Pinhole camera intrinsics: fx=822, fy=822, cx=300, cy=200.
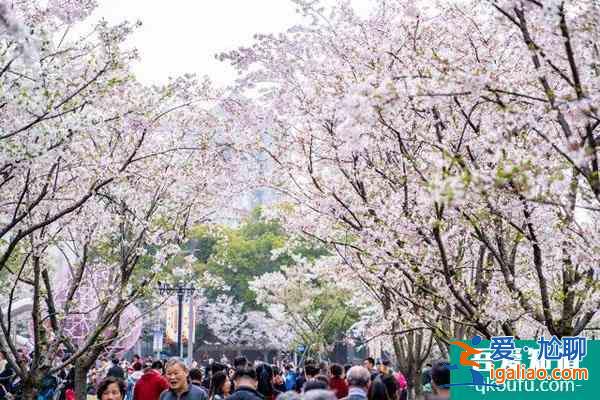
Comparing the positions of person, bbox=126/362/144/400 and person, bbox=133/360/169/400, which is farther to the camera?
person, bbox=126/362/144/400

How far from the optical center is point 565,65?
8672 mm

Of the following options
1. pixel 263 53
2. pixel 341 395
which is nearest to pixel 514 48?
pixel 263 53

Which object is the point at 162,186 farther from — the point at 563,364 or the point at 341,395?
Answer: the point at 563,364

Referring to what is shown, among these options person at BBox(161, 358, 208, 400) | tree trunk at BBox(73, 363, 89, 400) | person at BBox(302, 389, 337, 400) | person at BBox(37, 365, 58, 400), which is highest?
person at BBox(302, 389, 337, 400)

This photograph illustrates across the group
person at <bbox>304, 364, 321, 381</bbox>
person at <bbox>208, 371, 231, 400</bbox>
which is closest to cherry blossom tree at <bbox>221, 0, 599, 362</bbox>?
person at <bbox>304, 364, 321, 381</bbox>

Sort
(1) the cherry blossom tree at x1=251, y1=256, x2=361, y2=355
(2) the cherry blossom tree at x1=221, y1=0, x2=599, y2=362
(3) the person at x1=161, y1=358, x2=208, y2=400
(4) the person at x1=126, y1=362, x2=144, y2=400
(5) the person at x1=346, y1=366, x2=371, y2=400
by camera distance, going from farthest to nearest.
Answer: (1) the cherry blossom tree at x1=251, y1=256, x2=361, y2=355 → (4) the person at x1=126, y1=362, x2=144, y2=400 → (3) the person at x1=161, y1=358, x2=208, y2=400 → (5) the person at x1=346, y1=366, x2=371, y2=400 → (2) the cherry blossom tree at x1=221, y1=0, x2=599, y2=362

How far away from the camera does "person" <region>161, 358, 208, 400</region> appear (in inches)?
328

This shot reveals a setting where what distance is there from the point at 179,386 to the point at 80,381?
392 cm

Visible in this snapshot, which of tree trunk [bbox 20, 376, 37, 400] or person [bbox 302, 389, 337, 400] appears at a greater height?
person [bbox 302, 389, 337, 400]

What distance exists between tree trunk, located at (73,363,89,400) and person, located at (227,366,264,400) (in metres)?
5.28

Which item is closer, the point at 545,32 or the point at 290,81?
the point at 545,32

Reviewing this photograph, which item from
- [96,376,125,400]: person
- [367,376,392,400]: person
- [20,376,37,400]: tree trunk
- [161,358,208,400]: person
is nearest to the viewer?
[367,376,392,400]: person

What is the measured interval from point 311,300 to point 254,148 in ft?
110

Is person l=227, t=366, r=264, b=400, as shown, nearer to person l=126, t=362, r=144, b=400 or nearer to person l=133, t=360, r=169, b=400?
person l=133, t=360, r=169, b=400
